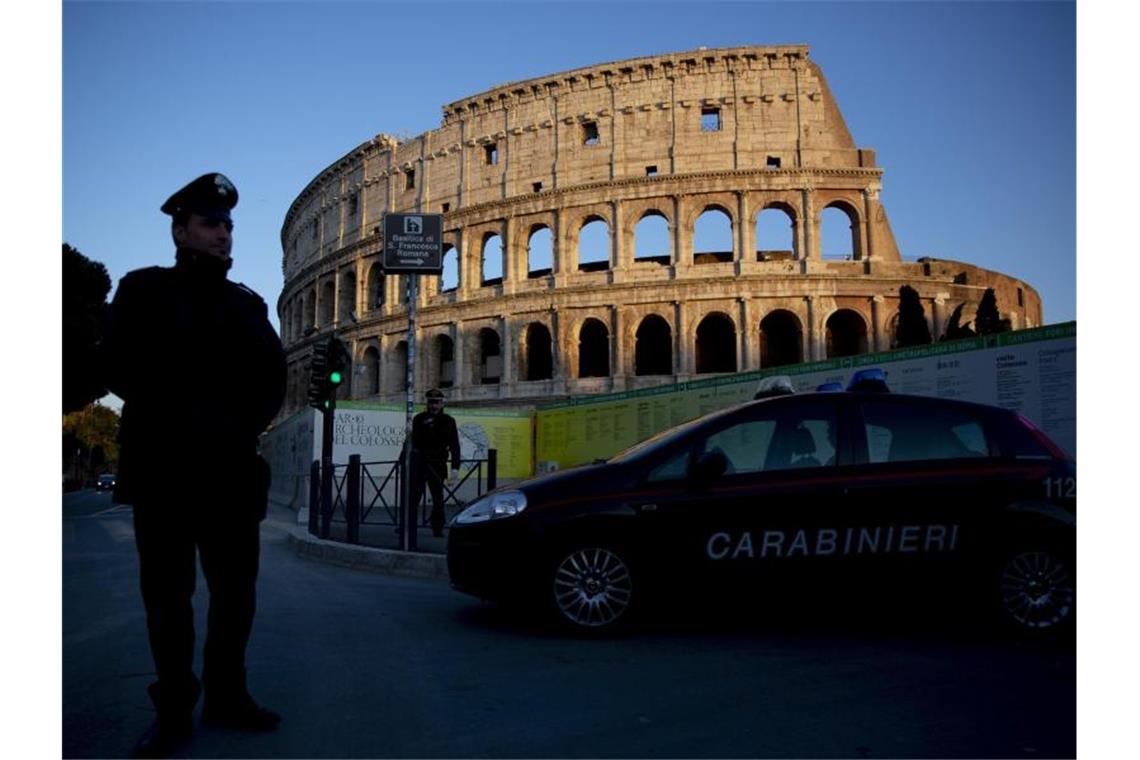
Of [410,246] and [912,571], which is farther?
[410,246]

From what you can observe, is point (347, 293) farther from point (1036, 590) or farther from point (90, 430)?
point (1036, 590)

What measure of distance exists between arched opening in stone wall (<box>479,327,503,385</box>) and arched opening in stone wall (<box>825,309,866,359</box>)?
44.3 feet

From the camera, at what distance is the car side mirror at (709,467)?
4559mm

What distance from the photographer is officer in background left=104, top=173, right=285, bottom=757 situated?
2652 millimetres

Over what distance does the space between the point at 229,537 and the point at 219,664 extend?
1.52 ft

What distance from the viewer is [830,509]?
463 cm

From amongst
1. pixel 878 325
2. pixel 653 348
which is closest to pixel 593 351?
pixel 653 348

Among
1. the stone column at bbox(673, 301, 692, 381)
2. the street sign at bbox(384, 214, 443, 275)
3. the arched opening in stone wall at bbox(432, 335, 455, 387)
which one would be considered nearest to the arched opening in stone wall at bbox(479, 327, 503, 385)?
the arched opening in stone wall at bbox(432, 335, 455, 387)

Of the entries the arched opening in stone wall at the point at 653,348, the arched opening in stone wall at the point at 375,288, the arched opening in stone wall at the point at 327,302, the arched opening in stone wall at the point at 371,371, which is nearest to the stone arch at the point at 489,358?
the arched opening in stone wall at the point at 653,348

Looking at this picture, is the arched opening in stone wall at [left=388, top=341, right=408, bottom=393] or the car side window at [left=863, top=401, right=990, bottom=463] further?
the arched opening in stone wall at [left=388, top=341, right=408, bottom=393]

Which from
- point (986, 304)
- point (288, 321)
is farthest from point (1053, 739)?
point (288, 321)

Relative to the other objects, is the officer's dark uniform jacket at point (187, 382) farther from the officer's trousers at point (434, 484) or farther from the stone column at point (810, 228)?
the stone column at point (810, 228)

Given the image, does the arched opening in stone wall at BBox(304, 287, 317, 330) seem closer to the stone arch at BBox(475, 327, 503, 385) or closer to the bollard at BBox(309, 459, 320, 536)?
the stone arch at BBox(475, 327, 503, 385)

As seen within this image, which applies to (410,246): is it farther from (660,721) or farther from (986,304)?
(986,304)
